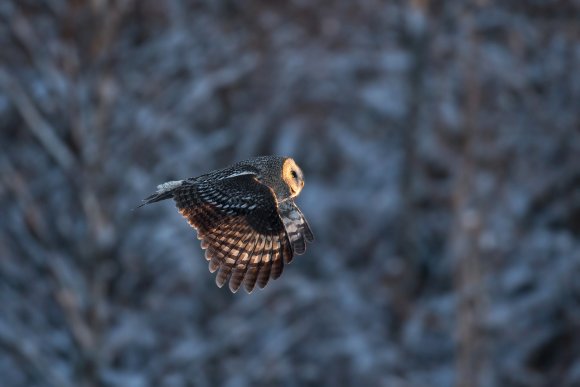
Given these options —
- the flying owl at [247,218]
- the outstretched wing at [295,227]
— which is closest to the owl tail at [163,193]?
the flying owl at [247,218]

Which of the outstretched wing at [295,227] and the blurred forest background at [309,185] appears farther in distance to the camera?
the blurred forest background at [309,185]

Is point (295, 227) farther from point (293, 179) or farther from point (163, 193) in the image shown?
point (163, 193)

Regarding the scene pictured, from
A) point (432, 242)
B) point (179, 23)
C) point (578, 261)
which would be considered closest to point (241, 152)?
point (179, 23)

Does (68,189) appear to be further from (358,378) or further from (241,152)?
(358,378)

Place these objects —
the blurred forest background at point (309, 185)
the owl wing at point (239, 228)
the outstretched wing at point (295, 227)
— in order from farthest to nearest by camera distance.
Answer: the blurred forest background at point (309, 185)
the outstretched wing at point (295, 227)
the owl wing at point (239, 228)

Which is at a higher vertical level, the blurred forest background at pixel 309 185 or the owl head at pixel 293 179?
the blurred forest background at pixel 309 185

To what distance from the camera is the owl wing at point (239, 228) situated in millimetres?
5164

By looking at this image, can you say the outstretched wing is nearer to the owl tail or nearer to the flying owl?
the flying owl

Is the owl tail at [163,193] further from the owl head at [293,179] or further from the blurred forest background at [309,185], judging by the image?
the blurred forest background at [309,185]

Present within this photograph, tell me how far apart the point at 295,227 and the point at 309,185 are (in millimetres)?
6833

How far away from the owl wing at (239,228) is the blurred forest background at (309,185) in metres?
4.93

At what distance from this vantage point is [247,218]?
5.25 m

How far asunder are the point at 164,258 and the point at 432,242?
282 cm

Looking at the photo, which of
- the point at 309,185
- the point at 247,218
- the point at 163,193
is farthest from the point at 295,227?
the point at 309,185
